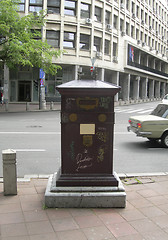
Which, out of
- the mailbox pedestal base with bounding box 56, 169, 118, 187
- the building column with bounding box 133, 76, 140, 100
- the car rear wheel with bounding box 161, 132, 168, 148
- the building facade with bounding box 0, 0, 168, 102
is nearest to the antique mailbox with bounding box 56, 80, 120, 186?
the mailbox pedestal base with bounding box 56, 169, 118, 187

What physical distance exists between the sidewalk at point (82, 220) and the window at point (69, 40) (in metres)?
31.6

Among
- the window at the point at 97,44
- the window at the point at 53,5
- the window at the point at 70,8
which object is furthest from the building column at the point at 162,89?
the window at the point at 53,5

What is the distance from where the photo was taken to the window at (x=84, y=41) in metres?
36.0

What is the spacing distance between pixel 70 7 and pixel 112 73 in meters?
13.1

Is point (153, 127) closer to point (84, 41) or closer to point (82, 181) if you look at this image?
point (82, 181)

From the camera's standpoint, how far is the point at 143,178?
6117 mm

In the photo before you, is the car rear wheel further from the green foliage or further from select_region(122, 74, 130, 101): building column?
select_region(122, 74, 130, 101): building column

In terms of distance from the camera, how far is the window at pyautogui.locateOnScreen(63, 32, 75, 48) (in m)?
34.6

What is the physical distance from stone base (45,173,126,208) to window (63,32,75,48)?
1263 inches

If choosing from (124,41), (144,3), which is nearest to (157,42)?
(144,3)

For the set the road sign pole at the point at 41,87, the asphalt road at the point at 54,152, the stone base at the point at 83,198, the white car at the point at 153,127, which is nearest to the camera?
the stone base at the point at 83,198

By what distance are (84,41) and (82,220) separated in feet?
113

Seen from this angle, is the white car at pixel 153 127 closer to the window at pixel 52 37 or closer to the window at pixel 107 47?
the window at pixel 52 37

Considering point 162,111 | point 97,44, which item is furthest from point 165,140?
point 97,44
